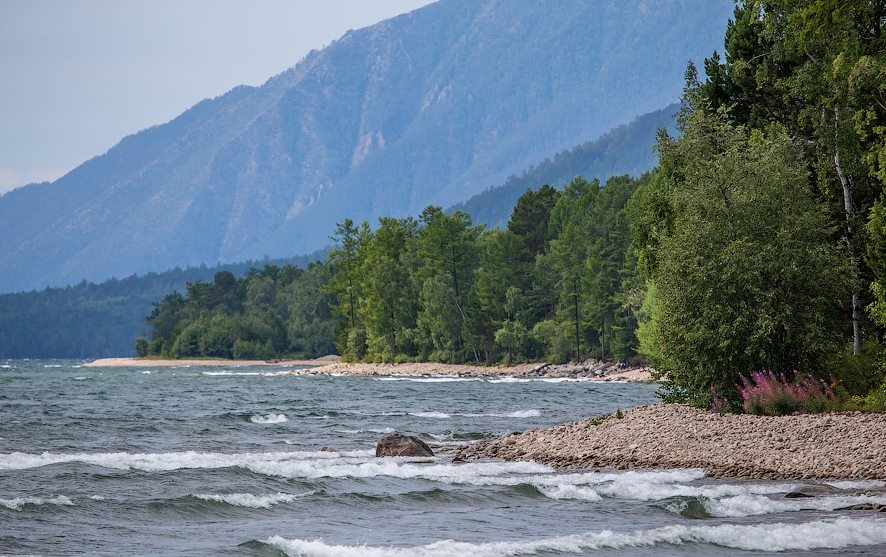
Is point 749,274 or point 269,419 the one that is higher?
point 749,274

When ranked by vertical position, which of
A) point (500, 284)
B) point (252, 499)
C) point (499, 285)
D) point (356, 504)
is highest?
point (500, 284)

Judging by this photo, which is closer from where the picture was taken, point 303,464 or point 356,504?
point 356,504

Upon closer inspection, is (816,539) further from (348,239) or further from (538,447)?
(348,239)

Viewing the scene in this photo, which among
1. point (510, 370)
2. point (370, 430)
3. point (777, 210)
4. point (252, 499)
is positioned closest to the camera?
point (252, 499)

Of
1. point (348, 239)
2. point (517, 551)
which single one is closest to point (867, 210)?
point (517, 551)

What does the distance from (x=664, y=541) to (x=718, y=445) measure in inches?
442

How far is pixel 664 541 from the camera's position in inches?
858

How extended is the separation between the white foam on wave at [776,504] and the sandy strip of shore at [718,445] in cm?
332

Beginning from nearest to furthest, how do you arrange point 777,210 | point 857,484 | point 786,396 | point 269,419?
1. point 857,484
2. point 786,396
3. point 777,210
4. point 269,419

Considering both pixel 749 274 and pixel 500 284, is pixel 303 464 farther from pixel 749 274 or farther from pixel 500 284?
pixel 500 284

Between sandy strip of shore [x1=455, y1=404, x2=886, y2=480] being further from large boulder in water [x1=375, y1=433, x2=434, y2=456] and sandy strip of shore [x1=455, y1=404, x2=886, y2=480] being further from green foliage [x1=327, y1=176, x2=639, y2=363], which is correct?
green foliage [x1=327, y1=176, x2=639, y2=363]

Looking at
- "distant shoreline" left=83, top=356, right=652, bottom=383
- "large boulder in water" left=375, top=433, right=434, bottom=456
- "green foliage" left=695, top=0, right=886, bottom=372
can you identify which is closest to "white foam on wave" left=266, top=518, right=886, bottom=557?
"green foliage" left=695, top=0, right=886, bottom=372

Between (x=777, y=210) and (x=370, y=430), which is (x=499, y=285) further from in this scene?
(x=777, y=210)

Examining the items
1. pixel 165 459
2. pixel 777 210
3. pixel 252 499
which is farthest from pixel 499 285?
pixel 252 499
